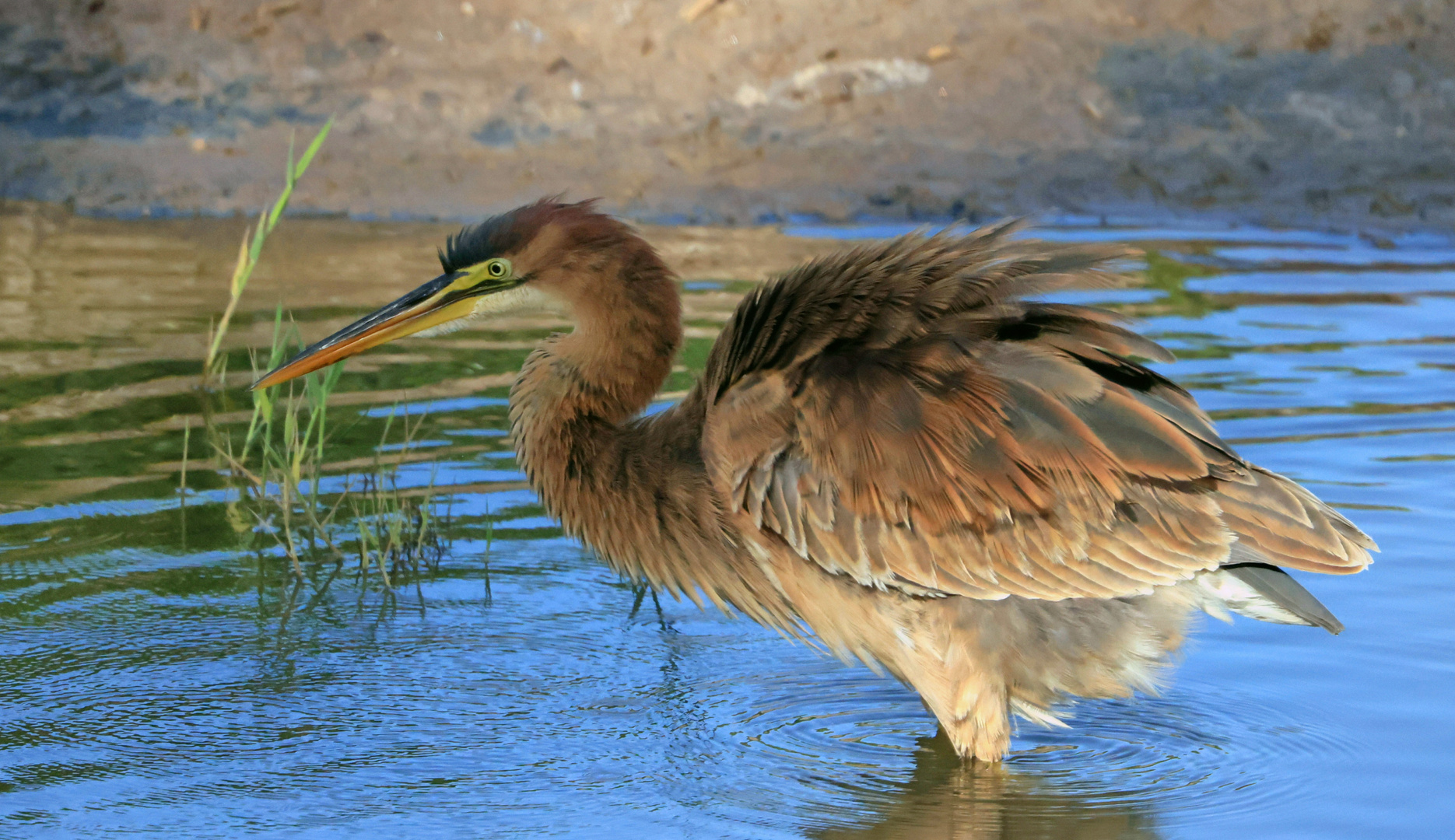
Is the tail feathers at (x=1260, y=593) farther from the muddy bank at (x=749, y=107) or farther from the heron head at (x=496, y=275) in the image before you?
the muddy bank at (x=749, y=107)

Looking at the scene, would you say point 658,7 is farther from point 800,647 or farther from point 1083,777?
point 1083,777

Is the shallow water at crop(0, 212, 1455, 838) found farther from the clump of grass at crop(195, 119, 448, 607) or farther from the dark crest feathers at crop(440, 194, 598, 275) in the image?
the dark crest feathers at crop(440, 194, 598, 275)

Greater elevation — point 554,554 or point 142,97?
point 142,97

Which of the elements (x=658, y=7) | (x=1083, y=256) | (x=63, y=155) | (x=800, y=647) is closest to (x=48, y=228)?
(x=63, y=155)

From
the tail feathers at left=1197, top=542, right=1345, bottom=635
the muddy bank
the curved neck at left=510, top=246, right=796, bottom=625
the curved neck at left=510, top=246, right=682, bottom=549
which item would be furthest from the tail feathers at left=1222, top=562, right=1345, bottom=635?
the muddy bank

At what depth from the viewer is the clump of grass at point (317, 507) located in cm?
570

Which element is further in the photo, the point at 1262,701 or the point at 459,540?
the point at 459,540

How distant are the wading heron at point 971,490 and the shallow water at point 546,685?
0.32m

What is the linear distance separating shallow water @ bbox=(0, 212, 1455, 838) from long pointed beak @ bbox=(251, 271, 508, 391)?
843 mm

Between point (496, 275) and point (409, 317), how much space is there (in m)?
0.28

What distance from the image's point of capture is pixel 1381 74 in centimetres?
1291

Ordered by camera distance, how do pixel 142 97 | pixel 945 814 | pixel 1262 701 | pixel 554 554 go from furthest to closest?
pixel 142 97 < pixel 554 554 < pixel 1262 701 < pixel 945 814

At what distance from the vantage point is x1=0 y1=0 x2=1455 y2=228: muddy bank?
12.0 m

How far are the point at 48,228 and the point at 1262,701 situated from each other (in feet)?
28.8
